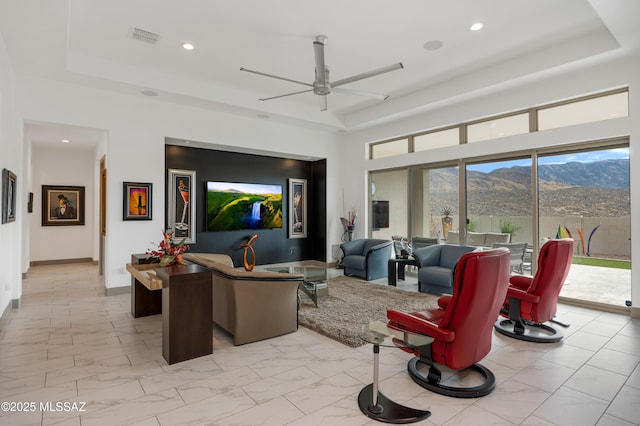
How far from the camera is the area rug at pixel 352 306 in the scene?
4141 millimetres

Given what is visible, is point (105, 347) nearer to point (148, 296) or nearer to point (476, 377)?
point (148, 296)

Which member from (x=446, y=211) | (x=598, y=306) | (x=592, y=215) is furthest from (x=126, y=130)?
(x=598, y=306)

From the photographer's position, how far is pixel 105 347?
3670 mm

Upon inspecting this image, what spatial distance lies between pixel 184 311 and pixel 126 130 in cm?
411

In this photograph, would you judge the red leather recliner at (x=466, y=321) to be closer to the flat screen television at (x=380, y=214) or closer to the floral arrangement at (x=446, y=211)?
the floral arrangement at (x=446, y=211)

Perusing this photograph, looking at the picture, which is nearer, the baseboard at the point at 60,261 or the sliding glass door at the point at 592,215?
the sliding glass door at the point at 592,215

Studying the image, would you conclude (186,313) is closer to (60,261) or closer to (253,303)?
(253,303)

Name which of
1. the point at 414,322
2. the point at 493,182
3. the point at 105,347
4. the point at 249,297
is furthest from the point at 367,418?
the point at 493,182

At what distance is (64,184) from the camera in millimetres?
9359

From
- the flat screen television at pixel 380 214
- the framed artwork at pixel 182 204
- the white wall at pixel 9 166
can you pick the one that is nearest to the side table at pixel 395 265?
the flat screen television at pixel 380 214

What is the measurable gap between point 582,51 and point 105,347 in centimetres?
674

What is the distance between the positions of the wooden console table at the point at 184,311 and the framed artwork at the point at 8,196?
2.22 m

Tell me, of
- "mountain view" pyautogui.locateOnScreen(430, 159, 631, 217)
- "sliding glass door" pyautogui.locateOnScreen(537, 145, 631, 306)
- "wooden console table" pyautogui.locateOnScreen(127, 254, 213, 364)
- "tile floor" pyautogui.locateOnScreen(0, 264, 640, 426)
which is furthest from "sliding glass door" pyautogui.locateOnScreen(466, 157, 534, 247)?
"wooden console table" pyautogui.locateOnScreen(127, 254, 213, 364)

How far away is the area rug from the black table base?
1.12m
